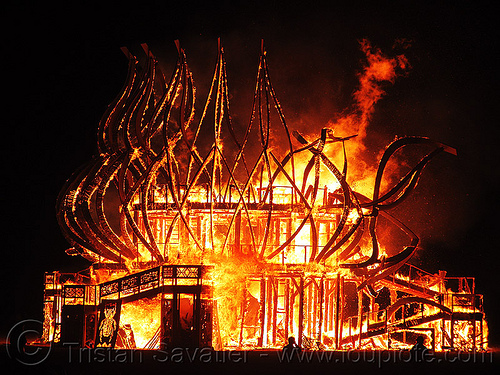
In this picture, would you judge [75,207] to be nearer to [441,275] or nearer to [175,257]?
[175,257]

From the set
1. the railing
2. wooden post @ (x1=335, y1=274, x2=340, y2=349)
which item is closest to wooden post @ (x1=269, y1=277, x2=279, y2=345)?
wooden post @ (x1=335, y1=274, x2=340, y2=349)

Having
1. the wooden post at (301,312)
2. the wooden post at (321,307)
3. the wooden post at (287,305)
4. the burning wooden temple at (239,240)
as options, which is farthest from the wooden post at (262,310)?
the wooden post at (321,307)

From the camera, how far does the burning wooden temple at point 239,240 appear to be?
25.8m

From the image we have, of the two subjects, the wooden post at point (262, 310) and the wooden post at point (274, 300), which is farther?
the wooden post at point (274, 300)

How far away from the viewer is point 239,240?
2714 cm

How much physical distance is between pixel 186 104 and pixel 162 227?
17.4ft

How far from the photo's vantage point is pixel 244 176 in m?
34.7

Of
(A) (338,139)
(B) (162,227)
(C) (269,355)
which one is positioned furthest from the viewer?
(B) (162,227)

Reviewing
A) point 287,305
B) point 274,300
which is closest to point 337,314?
point 287,305

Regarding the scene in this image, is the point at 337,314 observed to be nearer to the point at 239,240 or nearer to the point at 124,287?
the point at 239,240

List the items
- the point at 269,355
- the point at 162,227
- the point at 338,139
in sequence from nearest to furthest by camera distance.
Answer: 1. the point at 269,355
2. the point at 338,139
3. the point at 162,227

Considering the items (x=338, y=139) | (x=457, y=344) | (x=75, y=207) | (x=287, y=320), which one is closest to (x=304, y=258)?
(x=287, y=320)

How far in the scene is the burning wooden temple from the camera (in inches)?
1017

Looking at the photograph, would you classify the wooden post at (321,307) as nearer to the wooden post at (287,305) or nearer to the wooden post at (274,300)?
the wooden post at (287,305)
